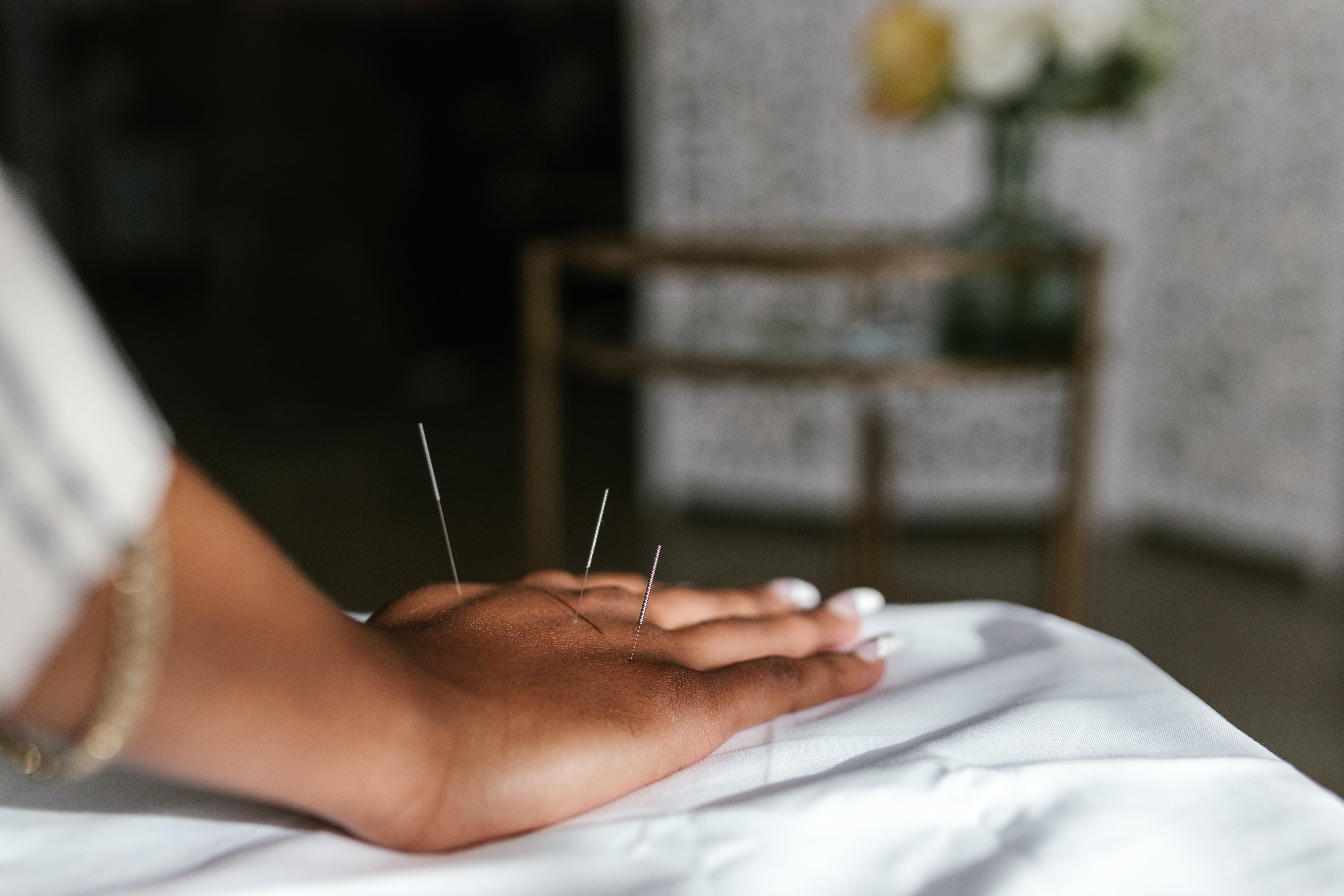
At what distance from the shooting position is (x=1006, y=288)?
170cm

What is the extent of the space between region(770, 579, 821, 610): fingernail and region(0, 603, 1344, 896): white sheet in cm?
19

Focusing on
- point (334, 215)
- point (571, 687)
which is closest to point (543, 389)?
point (571, 687)

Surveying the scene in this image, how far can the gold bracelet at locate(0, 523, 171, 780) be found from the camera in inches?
13.1

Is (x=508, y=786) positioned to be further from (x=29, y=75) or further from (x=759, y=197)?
(x=29, y=75)

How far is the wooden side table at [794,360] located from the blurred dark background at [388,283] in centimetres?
30

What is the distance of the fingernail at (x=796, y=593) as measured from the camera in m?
0.72

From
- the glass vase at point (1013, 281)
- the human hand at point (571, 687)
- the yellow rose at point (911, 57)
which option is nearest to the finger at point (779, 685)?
the human hand at point (571, 687)

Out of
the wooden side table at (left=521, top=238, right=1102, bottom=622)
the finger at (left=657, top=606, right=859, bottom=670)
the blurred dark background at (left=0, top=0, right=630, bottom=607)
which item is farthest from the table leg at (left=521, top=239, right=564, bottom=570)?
the finger at (left=657, top=606, right=859, bottom=670)

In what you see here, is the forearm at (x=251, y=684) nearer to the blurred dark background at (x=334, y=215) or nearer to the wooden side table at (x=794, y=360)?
the wooden side table at (x=794, y=360)

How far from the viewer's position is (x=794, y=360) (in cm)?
159

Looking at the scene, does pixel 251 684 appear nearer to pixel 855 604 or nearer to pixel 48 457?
pixel 48 457

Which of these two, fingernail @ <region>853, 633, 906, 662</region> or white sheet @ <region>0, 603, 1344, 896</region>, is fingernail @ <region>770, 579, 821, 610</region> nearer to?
fingernail @ <region>853, 633, 906, 662</region>

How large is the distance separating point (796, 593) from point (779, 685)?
7.8 inches

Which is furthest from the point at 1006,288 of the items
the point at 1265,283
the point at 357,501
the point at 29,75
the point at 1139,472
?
the point at 29,75
